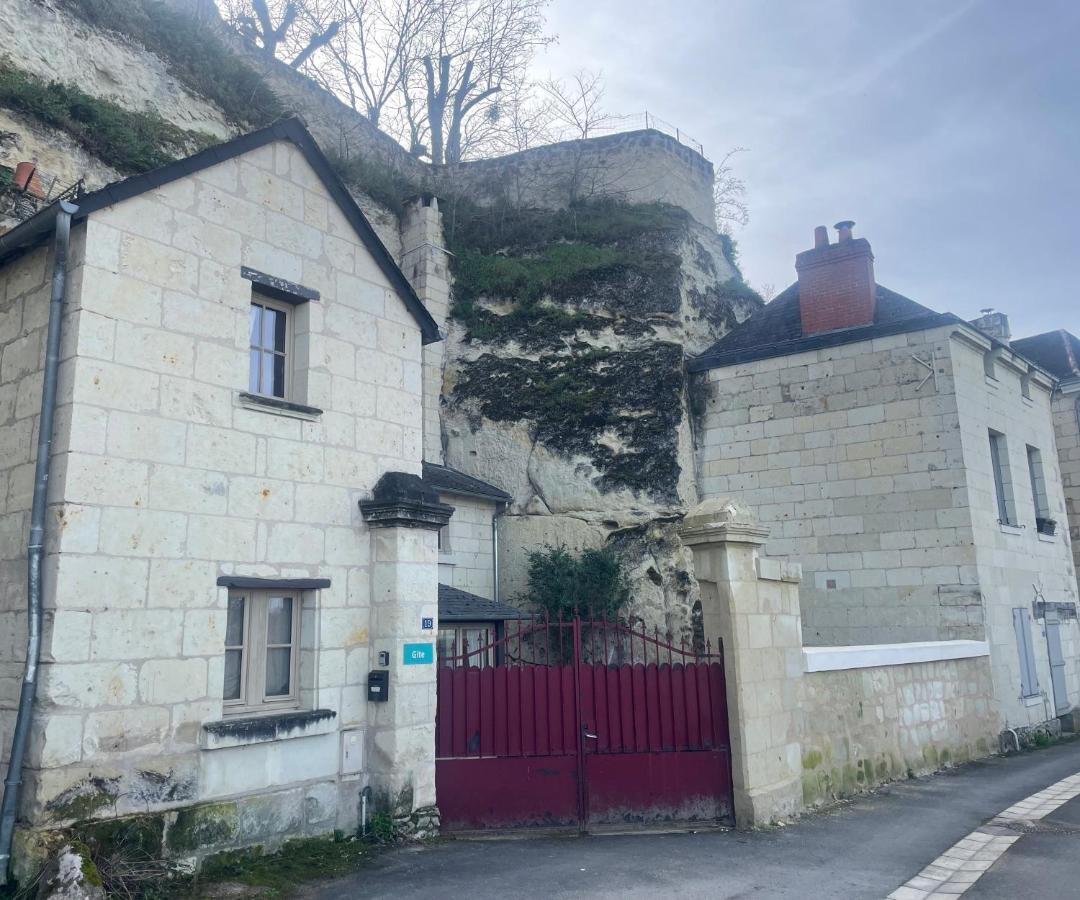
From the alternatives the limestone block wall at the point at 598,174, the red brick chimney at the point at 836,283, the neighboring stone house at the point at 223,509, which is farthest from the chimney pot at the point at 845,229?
the neighboring stone house at the point at 223,509

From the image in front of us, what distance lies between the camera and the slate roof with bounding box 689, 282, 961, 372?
43.2 feet

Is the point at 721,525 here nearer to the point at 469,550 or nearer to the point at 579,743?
the point at 579,743

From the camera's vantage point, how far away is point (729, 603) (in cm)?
786

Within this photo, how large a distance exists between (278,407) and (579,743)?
3.85 m

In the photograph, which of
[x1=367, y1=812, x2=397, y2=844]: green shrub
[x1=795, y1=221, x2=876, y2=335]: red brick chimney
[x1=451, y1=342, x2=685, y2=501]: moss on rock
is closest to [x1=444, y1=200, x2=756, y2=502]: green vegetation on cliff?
[x1=451, y1=342, x2=685, y2=501]: moss on rock

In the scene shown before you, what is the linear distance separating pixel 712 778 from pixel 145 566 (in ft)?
16.7

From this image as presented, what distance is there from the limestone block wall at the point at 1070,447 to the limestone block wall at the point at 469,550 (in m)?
12.2

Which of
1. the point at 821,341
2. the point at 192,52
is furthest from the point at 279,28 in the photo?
the point at 821,341

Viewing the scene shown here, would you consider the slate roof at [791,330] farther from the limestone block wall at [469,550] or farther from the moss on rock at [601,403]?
the limestone block wall at [469,550]

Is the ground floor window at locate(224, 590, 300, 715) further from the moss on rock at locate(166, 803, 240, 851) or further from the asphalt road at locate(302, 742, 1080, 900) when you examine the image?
the asphalt road at locate(302, 742, 1080, 900)

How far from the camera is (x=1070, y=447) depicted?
59.3 feet

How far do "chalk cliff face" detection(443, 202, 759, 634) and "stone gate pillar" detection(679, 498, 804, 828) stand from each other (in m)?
5.02

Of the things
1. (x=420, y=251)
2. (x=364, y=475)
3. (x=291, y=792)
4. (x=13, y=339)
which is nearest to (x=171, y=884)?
(x=291, y=792)

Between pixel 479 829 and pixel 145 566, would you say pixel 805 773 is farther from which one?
pixel 145 566
